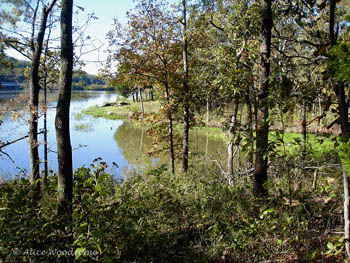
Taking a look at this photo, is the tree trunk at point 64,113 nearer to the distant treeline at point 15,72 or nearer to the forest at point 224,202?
the forest at point 224,202

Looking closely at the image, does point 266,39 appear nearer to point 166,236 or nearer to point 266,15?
point 266,15

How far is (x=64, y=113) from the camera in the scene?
301cm

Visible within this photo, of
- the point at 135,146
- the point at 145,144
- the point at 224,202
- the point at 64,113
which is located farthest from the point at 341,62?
the point at 135,146

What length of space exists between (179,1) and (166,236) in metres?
6.87

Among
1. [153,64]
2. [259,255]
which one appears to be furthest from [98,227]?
[153,64]

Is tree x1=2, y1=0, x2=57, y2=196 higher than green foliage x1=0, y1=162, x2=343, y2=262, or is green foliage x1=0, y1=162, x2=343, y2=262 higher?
tree x1=2, y1=0, x2=57, y2=196

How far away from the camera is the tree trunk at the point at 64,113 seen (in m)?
2.94

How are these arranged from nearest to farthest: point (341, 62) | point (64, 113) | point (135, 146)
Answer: point (341, 62) < point (64, 113) < point (135, 146)

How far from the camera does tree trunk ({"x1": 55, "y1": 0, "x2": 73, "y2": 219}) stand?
9.65 feet

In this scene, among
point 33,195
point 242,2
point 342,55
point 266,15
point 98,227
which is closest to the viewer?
point 342,55

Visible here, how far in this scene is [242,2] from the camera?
5566mm

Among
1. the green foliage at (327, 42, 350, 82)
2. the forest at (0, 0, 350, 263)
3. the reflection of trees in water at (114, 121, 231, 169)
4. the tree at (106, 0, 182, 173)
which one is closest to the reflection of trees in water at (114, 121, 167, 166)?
the reflection of trees in water at (114, 121, 231, 169)

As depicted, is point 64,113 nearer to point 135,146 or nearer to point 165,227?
point 165,227

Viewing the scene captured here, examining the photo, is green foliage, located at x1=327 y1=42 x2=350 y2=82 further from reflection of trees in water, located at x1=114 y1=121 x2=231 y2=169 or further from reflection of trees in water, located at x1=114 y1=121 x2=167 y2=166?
reflection of trees in water, located at x1=114 y1=121 x2=231 y2=169
